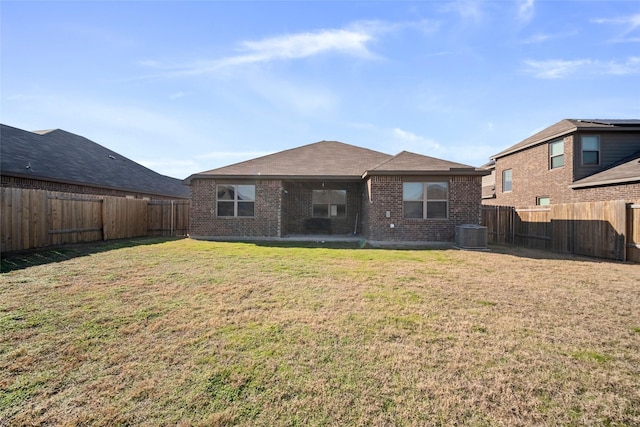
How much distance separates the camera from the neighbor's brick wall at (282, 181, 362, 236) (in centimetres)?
1516

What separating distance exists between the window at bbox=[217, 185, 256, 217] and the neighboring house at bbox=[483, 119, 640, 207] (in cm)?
1527

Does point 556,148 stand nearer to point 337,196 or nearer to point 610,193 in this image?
point 610,193

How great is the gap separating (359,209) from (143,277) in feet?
36.4

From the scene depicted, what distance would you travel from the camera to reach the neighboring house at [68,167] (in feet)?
42.7

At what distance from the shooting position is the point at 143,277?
5.88 m

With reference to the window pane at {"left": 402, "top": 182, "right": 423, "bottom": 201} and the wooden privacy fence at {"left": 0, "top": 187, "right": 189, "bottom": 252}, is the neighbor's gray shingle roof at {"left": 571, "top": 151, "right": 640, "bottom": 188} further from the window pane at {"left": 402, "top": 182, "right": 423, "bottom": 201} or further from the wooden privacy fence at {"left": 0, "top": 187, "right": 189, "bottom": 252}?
the wooden privacy fence at {"left": 0, "top": 187, "right": 189, "bottom": 252}

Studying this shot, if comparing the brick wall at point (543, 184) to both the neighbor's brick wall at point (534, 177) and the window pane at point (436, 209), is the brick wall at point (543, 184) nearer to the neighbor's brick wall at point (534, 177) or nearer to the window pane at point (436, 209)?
the neighbor's brick wall at point (534, 177)

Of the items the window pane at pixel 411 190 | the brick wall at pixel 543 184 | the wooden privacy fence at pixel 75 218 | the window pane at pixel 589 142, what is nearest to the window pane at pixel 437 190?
the window pane at pixel 411 190

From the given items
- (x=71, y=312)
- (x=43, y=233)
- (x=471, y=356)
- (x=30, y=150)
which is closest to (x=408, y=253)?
(x=471, y=356)

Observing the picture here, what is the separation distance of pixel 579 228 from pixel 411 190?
5.86 metres

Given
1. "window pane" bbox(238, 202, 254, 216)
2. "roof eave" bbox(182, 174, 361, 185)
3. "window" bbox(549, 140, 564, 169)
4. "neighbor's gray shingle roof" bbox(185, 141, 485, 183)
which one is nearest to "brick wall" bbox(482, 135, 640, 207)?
"window" bbox(549, 140, 564, 169)

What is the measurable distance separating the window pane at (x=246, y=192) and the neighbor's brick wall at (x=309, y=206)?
245 cm

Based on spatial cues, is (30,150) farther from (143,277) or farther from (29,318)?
(29,318)

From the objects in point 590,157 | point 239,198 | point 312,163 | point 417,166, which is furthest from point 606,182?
point 239,198
